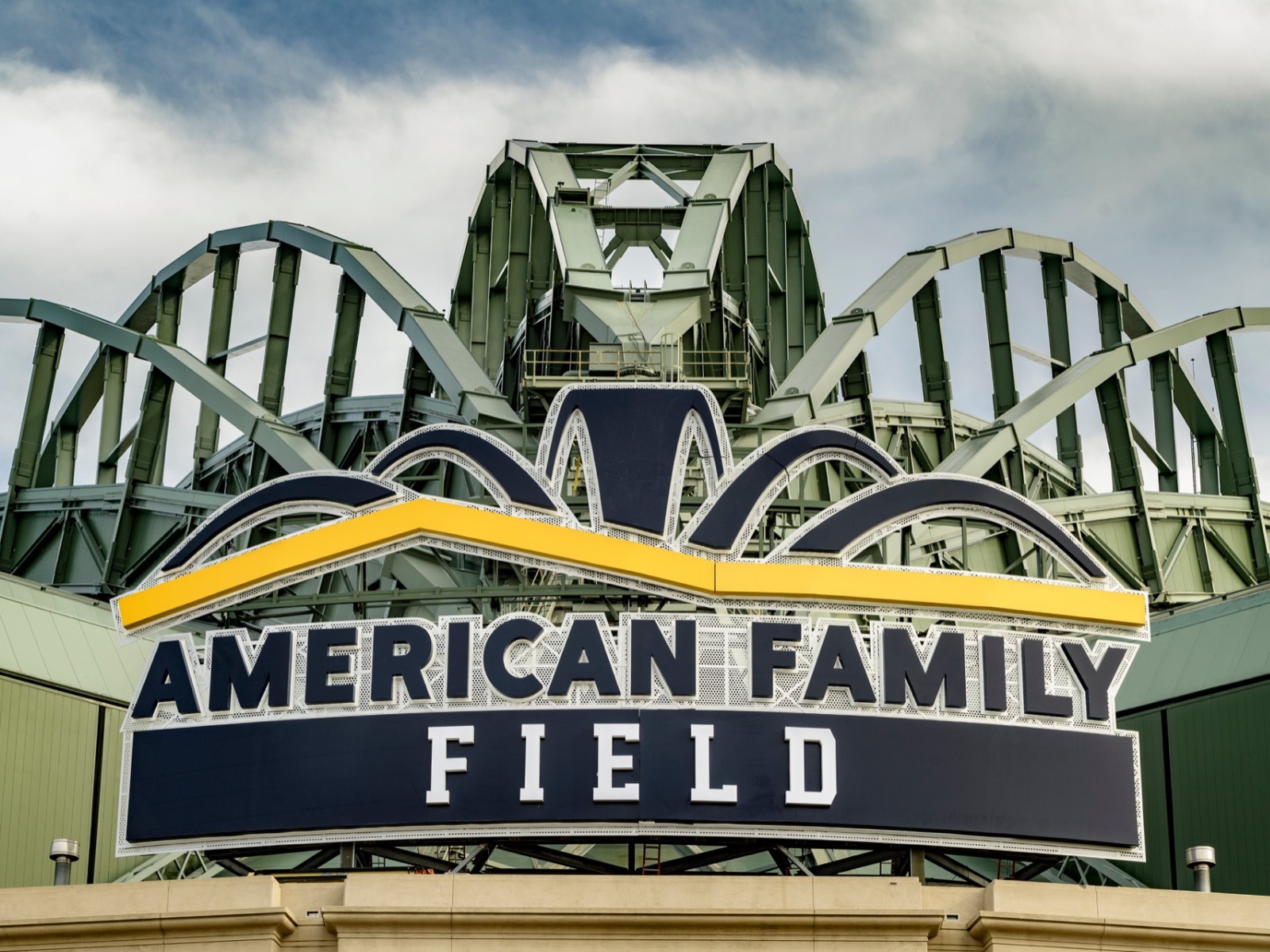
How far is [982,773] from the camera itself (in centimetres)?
3016

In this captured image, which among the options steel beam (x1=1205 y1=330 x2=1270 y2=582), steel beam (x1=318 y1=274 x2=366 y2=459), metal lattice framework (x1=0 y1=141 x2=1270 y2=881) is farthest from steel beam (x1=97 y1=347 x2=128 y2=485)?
steel beam (x1=1205 y1=330 x2=1270 y2=582)

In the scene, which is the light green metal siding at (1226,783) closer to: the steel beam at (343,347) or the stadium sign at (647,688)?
the stadium sign at (647,688)

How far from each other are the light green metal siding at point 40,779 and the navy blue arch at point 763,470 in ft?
40.6

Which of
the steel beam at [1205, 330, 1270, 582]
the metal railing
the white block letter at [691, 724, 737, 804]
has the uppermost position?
the steel beam at [1205, 330, 1270, 582]

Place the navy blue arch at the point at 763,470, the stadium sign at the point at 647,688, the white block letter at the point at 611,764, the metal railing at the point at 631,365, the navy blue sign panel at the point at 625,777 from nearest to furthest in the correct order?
the white block letter at the point at 611,764 → the navy blue sign panel at the point at 625,777 → the stadium sign at the point at 647,688 → the navy blue arch at the point at 763,470 → the metal railing at the point at 631,365

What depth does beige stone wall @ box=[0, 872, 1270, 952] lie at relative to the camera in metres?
26.2

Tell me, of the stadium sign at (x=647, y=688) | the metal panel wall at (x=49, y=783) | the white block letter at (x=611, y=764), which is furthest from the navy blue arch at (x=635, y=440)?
the metal panel wall at (x=49, y=783)

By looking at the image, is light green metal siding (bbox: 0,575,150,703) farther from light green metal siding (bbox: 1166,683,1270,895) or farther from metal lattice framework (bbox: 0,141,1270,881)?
light green metal siding (bbox: 1166,683,1270,895)

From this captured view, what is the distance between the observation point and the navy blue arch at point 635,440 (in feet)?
104

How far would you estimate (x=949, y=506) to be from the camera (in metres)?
32.3

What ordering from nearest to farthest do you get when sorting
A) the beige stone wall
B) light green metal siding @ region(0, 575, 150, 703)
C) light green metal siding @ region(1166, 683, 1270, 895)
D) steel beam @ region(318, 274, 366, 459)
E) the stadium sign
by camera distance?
the beige stone wall
the stadium sign
light green metal siding @ region(1166, 683, 1270, 895)
light green metal siding @ region(0, 575, 150, 703)
steel beam @ region(318, 274, 366, 459)

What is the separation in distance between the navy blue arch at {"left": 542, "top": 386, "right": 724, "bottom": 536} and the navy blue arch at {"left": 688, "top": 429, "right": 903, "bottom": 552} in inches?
20.3

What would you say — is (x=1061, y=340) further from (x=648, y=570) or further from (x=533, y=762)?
(x=533, y=762)

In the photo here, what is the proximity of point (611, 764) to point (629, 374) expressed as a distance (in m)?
13.2
